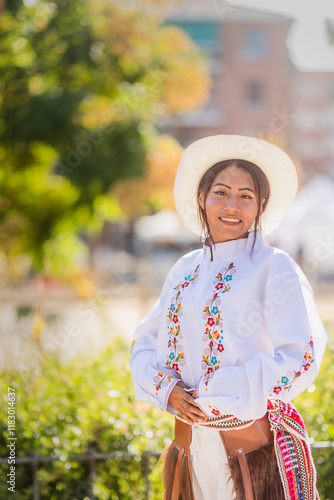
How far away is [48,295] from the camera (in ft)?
46.2

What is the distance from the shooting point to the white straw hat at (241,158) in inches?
67.7

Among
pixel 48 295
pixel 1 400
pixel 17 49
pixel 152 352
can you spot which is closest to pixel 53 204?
pixel 17 49

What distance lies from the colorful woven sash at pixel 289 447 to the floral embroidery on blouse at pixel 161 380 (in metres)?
0.16

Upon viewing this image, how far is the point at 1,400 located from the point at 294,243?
13326mm

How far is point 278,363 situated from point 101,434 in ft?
4.41

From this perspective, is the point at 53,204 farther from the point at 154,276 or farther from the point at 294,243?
the point at 154,276

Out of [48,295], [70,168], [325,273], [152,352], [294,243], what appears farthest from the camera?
[325,273]

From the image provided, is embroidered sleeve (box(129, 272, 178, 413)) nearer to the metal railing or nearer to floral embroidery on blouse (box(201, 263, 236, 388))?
floral embroidery on blouse (box(201, 263, 236, 388))

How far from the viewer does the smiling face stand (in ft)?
5.53

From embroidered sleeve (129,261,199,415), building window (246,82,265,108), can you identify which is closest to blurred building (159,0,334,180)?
building window (246,82,265,108)

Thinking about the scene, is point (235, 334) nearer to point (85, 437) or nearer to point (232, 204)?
point (232, 204)

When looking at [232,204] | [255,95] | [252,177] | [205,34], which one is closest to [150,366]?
[232,204]

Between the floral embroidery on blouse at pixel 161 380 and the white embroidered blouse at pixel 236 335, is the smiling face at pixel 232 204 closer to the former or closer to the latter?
→ the white embroidered blouse at pixel 236 335

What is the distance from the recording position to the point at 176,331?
1709 mm
